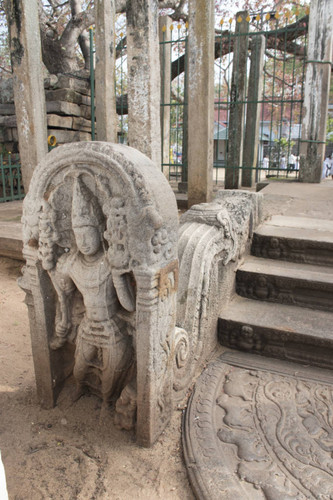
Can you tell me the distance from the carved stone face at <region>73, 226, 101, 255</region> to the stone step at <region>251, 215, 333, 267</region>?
1885 millimetres

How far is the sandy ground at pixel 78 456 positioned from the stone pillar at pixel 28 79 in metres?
3.78

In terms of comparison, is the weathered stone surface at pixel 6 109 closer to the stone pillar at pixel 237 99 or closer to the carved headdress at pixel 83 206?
the stone pillar at pixel 237 99

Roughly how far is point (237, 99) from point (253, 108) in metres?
0.39

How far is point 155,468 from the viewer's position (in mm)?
1766

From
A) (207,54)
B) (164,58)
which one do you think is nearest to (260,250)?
(207,54)

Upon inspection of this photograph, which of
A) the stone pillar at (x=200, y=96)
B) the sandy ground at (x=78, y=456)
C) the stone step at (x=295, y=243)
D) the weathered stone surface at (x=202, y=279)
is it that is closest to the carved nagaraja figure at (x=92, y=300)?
the sandy ground at (x=78, y=456)

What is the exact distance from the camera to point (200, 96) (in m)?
5.15

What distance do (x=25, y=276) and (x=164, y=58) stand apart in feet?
20.9

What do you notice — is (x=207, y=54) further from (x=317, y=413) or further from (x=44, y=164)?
(x=317, y=413)

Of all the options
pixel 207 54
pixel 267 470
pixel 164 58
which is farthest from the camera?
pixel 164 58

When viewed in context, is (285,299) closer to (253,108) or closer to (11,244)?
(11,244)

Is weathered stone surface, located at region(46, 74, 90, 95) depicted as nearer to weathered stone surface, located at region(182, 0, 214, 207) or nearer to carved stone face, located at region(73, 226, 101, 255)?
weathered stone surface, located at region(182, 0, 214, 207)

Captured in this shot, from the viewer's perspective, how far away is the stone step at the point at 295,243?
123 inches

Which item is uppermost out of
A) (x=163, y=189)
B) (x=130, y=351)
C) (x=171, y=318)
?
(x=163, y=189)
